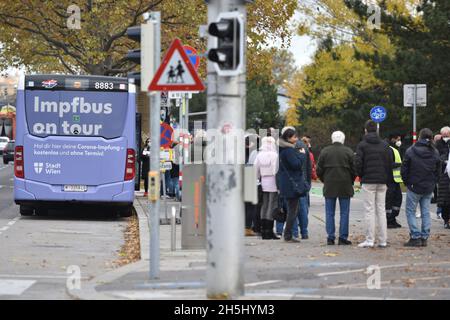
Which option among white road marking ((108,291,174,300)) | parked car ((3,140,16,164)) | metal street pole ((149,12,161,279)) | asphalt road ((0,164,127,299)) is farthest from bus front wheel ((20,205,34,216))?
parked car ((3,140,16,164))

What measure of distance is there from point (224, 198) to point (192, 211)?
526 cm

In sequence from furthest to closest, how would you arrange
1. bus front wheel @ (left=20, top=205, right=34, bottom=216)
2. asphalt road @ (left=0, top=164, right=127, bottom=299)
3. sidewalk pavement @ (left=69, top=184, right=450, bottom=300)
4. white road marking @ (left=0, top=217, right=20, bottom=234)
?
bus front wheel @ (left=20, top=205, right=34, bottom=216) < white road marking @ (left=0, top=217, right=20, bottom=234) < asphalt road @ (left=0, top=164, right=127, bottom=299) < sidewalk pavement @ (left=69, top=184, right=450, bottom=300)

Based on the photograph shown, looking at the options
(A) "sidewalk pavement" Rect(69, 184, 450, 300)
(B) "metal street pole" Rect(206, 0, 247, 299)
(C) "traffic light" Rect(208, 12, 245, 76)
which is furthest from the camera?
(A) "sidewalk pavement" Rect(69, 184, 450, 300)

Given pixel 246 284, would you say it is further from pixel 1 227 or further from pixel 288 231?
pixel 1 227

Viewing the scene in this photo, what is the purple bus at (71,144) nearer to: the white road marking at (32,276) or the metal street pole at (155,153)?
the white road marking at (32,276)

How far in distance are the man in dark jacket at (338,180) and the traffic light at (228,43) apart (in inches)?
279

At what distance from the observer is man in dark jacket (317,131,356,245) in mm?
17703

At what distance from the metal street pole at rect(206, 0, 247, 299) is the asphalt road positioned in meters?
1.80

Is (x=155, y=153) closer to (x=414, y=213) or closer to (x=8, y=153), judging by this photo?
(x=414, y=213)

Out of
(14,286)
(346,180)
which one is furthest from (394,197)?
(14,286)

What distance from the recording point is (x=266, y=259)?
15.5 meters

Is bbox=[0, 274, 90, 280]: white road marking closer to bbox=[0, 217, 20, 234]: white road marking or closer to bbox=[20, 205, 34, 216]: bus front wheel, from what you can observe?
bbox=[0, 217, 20, 234]: white road marking

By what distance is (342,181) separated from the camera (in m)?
17.7
